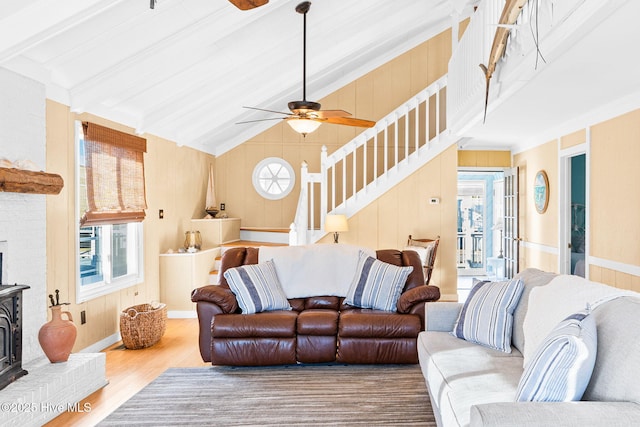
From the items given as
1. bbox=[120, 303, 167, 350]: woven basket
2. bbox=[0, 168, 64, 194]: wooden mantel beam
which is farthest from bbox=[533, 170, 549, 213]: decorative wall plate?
bbox=[0, 168, 64, 194]: wooden mantel beam

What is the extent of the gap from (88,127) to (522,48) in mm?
3726

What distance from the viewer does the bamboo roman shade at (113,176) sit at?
4152mm

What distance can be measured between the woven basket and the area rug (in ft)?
2.60

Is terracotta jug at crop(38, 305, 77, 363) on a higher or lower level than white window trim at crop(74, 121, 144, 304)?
lower

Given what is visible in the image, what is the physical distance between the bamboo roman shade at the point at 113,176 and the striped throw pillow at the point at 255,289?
4.61ft

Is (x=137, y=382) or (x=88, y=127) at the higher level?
(x=88, y=127)

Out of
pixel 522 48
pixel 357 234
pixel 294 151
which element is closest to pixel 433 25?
pixel 294 151

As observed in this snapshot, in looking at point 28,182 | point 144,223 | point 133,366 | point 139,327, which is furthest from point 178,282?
point 28,182

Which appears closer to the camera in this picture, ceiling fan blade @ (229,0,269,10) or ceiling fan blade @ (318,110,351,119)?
ceiling fan blade @ (229,0,269,10)

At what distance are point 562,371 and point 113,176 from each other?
424cm

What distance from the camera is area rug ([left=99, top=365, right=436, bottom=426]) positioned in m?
2.85

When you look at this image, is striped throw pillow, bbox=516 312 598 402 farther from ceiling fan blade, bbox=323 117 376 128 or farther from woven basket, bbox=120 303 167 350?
woven basket, bbox=120 303 167 350

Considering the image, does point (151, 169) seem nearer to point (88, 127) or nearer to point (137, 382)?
point (88, 127)

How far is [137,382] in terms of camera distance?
140 inches
